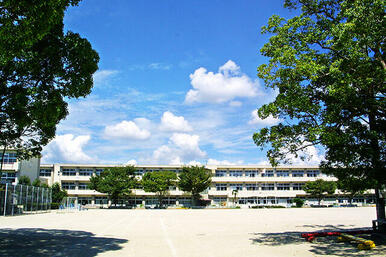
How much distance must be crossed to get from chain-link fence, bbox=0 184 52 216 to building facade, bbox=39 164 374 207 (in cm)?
3102

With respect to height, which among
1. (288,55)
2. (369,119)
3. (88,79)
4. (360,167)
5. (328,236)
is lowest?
(328,236)

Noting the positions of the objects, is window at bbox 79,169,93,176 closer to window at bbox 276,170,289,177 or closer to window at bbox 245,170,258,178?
window at bbox 245,170,258,178

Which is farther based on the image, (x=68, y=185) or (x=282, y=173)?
(x=282, y=173)

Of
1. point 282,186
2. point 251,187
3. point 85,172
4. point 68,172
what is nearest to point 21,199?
point 85,172

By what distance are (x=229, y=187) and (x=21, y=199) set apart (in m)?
49.9

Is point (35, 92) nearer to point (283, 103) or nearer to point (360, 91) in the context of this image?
point (283, 103)

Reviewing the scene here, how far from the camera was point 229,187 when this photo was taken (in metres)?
74.8

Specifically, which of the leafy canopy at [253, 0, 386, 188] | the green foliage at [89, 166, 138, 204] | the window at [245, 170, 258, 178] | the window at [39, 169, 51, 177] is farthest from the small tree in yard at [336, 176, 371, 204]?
the window at [39, 169, 51, 177]

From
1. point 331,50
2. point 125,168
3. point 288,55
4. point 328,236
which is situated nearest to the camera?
point 288,55

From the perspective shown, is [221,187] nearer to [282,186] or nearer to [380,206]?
[282,186]

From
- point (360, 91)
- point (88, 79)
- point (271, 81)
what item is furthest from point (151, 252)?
point (360, 91)

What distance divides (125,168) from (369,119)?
176 feet

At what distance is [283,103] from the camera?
35.4 feet

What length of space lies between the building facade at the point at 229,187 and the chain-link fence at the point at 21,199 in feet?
102
